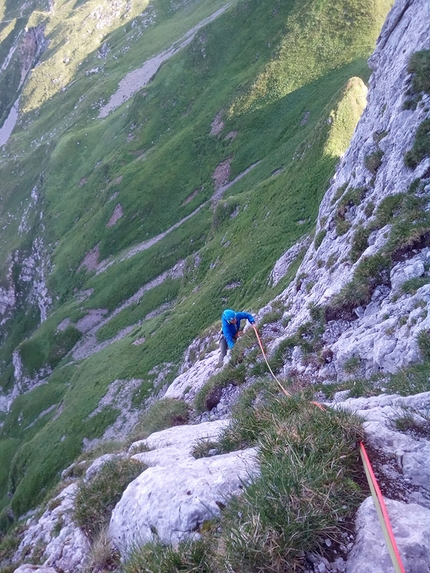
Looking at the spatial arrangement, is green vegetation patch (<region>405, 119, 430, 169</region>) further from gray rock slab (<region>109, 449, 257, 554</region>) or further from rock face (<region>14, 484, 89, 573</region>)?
rock face (<region>14, 484, 89, 573</region>)

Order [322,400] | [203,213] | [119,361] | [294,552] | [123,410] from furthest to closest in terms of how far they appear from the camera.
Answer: [203,213], [119,361], [123,410], [322,400], [294,552]

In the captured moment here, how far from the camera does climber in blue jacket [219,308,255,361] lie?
19.5 metres

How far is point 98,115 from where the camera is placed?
511 ft

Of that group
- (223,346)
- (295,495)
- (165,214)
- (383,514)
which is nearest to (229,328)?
(223,346)

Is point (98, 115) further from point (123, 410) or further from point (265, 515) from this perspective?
point (265, 515)

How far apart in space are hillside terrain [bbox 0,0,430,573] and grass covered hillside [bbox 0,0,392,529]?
0.53 m

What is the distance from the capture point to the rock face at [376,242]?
1251cm

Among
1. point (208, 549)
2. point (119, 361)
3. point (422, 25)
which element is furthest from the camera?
point (119, 361)

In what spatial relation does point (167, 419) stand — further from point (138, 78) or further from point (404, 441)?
point (138, 78)

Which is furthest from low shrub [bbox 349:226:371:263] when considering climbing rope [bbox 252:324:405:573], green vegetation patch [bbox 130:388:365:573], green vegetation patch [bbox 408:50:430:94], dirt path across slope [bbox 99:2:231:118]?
dirt path across slope [bbox 99:2:231:118]

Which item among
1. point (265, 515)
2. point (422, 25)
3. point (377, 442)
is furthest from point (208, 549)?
point (422, 25)

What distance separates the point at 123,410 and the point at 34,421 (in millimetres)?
36520

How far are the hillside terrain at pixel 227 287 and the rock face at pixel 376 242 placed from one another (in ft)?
0.37

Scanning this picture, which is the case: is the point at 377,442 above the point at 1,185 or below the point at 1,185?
below
